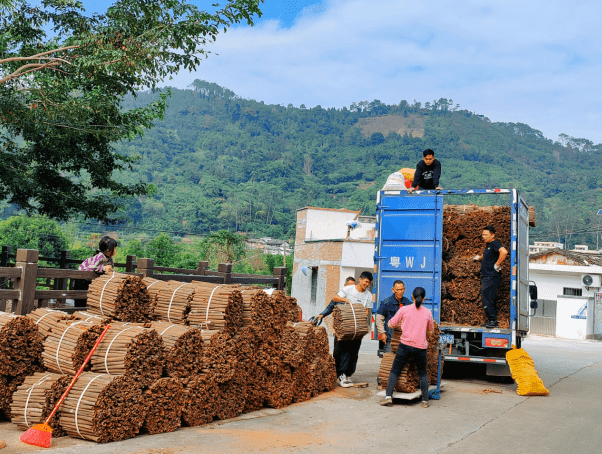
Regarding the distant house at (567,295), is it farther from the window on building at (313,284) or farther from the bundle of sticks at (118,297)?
the bundle of sticks at (118,297)

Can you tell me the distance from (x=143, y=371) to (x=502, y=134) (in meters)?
169

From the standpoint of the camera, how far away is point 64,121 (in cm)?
1289

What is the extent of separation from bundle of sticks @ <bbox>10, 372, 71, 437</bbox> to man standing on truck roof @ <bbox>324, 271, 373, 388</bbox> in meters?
4.94

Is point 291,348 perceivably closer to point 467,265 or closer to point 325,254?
point 467,265

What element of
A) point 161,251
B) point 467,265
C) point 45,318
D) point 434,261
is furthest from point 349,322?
point 161,251

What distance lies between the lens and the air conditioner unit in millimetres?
31594

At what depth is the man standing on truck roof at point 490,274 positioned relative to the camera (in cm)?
1008

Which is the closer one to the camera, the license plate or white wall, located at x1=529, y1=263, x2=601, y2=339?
the license plate

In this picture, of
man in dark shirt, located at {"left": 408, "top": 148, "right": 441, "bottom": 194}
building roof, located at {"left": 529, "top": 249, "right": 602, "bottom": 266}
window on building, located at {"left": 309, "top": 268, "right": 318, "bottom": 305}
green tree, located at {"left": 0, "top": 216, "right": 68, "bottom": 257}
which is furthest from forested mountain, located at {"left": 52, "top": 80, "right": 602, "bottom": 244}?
man in dark shirt, located at {"left": 408, "top": 148, "right": 441, "bottom": 194}

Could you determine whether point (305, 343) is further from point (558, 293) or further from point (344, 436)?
point (558, 293)

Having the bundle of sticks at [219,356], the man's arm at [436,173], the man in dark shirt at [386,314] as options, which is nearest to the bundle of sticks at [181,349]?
the bundle of sticks at [219,356]

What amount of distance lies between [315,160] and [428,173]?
126530 mm

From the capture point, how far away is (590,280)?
104 feet

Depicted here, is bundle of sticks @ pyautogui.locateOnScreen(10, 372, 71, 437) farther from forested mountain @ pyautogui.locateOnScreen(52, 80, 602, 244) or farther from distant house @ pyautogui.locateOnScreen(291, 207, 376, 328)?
forested mountain @ pyautogui.locateOnScreen(52, 80, 602, 244)
